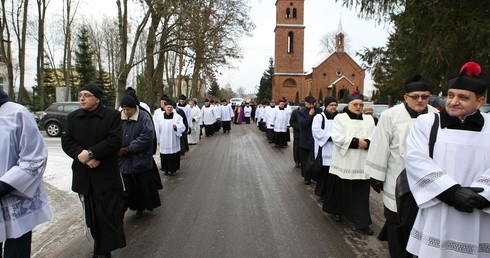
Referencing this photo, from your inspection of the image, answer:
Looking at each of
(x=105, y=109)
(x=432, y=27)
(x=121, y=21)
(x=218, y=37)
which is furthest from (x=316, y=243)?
(x=218, y=37)

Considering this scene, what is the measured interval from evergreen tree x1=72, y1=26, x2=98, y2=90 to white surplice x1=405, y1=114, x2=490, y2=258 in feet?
152

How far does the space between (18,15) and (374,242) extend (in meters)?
27.2

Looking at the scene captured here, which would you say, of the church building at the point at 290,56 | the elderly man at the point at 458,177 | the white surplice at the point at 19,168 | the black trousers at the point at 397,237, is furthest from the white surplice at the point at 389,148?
the church building at the point at 290,56

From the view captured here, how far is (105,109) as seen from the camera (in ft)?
14.4

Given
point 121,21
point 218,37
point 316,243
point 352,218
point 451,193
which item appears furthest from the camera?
point 218,37

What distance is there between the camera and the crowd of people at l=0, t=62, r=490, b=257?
109 inches

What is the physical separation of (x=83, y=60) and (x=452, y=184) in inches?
1894

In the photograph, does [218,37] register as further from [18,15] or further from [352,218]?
[352,218]

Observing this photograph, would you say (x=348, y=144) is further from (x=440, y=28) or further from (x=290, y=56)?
(x=290, y=56)

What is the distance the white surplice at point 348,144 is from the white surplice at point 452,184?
2.67 m

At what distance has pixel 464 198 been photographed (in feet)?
8.63

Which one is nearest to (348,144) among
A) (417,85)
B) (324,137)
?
(324,137)

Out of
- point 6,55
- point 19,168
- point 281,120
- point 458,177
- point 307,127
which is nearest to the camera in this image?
point 458,177

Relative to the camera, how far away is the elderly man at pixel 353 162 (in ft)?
18.2
